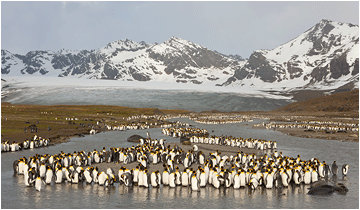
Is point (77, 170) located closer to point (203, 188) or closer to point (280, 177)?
point (203, 188)

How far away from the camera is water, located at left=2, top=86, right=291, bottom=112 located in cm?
13862

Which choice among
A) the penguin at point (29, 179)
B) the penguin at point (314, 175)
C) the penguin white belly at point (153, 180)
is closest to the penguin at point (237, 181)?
the penguin white belly at point (153, 180)

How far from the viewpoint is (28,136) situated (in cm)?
3203

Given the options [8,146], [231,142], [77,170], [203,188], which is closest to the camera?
[203,188]

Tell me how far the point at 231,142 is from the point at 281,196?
15.5 m

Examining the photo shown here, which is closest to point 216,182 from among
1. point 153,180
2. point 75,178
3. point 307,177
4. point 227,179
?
point 227,179

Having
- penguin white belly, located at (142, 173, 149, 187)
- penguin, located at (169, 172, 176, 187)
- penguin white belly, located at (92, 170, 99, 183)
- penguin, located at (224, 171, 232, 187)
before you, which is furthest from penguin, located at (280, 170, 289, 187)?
penguin white belly, located at (92, 170, 99, 183)

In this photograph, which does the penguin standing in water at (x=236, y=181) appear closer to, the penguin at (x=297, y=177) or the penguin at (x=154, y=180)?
the penguin at (x=297, y=177)

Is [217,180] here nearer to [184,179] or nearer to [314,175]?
[184,179]

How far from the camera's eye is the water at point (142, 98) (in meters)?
139

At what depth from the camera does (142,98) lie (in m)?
148

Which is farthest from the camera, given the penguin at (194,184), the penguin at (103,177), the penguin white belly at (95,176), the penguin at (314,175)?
the penguin at (314,175)

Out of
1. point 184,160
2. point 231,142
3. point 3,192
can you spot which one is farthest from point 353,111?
point 3,192

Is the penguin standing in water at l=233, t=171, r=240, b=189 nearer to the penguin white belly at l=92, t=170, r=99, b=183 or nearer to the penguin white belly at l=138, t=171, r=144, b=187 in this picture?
the penguin white belly at l=138, t=171, r=144, b=187
